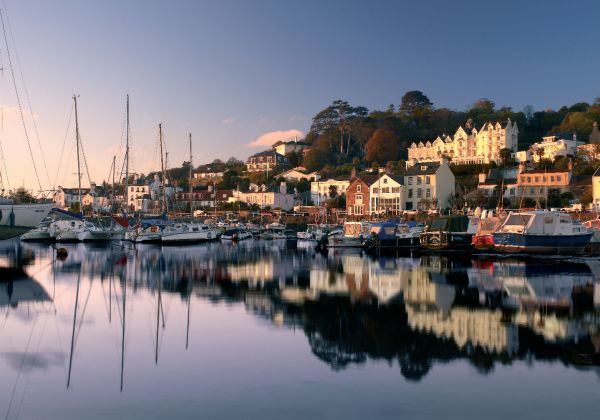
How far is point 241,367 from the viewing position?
46.1 feet

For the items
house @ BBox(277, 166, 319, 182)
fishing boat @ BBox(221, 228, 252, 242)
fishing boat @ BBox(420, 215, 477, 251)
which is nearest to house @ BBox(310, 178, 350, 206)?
house @ BBox(277, 166, 319, 182)

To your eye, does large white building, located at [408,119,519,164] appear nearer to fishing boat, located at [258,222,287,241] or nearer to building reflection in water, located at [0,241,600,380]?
fishing boat, located at [258,222,287,241]

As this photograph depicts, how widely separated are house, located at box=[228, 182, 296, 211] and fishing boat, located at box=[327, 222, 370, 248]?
165ft

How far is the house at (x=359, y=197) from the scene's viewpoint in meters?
88.3

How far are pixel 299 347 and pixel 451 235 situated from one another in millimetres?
35450

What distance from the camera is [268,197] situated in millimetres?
107562

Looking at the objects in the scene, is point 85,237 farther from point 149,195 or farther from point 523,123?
point 523,123

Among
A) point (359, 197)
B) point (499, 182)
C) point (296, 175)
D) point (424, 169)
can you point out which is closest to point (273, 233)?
point (359, 197)

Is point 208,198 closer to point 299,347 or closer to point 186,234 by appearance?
point 186,234

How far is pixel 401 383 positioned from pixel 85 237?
57.1 metres

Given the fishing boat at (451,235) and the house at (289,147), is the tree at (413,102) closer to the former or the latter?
the house at (289,147)

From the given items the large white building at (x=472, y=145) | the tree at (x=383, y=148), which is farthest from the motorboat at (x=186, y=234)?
the tree at (x=383, y=148)

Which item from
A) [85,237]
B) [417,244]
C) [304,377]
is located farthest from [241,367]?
[85,237]

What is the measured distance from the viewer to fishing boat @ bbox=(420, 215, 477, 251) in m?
48.4
